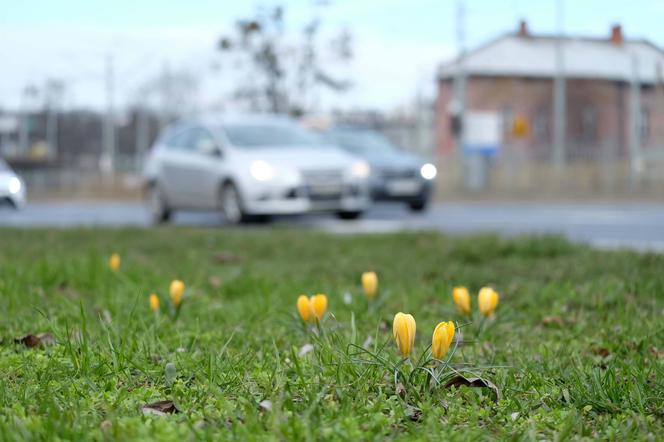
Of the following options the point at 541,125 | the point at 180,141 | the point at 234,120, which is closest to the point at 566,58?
the point at 234,120

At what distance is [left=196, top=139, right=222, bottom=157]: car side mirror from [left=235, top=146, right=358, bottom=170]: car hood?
0.43 meters

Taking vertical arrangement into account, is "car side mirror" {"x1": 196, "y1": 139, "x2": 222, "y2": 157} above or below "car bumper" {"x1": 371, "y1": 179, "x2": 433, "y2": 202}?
above

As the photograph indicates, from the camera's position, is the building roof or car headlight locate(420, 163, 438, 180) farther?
car headlight locate(420, 163, 438, 180)

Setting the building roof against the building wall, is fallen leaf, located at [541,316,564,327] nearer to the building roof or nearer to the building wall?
the building roof

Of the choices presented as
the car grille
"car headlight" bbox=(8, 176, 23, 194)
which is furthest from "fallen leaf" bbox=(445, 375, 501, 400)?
"car headlight" bbox=(8, 176, 23, 194)

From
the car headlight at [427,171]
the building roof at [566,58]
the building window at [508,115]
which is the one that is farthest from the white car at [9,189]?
the building window at [508,115]

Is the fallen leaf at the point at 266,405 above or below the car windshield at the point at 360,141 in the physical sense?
below

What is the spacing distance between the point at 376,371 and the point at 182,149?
11.2 metres

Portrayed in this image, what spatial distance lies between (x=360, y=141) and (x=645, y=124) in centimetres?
1025

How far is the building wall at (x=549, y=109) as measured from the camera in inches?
1182

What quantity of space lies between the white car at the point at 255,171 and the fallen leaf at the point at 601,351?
28.4 ft

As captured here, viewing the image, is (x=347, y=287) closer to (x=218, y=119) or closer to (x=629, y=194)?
(x=218, y=119)

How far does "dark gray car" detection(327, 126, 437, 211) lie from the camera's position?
17.1m

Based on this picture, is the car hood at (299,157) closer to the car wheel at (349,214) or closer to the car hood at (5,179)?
the car wheel at (349,214)
